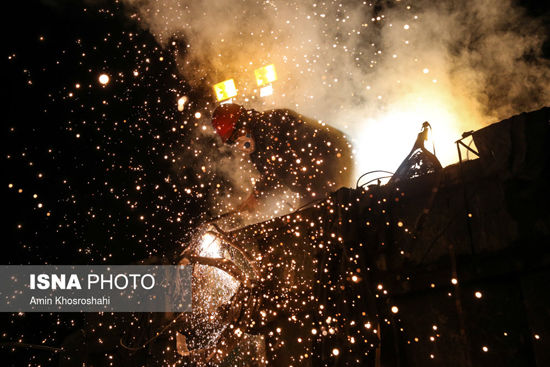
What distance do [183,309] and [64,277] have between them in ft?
19.1

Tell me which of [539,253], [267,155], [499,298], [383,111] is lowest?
[499,298]

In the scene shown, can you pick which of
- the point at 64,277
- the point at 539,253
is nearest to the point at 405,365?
the point at 539,253

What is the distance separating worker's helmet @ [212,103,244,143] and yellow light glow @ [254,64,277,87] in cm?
143

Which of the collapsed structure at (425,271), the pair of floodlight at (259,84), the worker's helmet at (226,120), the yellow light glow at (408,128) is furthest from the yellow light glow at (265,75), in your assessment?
the collapsed structure at (425,271)

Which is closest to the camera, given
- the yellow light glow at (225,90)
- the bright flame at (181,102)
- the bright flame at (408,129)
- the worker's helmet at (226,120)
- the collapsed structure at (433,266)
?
the collapsed structure at (433,266)

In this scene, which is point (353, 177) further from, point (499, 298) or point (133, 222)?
point (133, 222)

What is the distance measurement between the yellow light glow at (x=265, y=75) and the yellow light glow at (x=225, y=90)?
0.75 meters

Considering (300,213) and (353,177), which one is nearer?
(300,213)

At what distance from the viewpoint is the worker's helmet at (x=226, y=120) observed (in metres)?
8.32

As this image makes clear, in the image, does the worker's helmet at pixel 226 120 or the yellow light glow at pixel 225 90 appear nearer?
the worker's helmet at pixel 226 120

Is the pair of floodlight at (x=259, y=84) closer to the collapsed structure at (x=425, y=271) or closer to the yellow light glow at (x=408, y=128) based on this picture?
the yellow light glow at (x=408, y=128)

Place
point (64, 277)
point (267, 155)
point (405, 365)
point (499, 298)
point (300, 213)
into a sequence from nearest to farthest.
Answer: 1. point (499, 298)
2. point (405, 365)
3. point (300, 213)
4. point (267, 155)
5. point (64, 277)

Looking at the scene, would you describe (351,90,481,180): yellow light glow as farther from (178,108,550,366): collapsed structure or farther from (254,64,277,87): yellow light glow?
(178,108,550,366): collapsed structure

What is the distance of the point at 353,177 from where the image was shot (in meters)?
9.52
